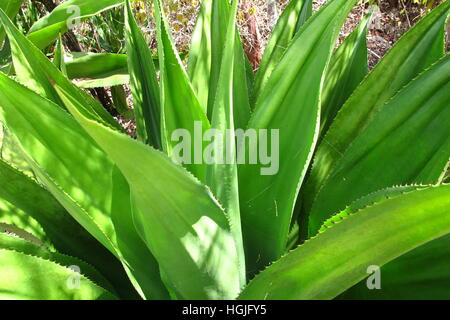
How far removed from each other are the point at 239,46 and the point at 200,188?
17.0 inches

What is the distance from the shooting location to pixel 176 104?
2.47 feet

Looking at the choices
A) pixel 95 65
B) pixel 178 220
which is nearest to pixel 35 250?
pixel 178 220

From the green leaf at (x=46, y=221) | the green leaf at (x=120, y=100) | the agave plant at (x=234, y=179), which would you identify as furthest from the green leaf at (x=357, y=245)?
the green leaf at (x=120, y=100)

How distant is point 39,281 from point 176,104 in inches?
12.1

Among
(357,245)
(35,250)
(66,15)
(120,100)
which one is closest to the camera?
(357,245)

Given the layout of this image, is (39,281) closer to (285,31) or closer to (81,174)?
(81,174)

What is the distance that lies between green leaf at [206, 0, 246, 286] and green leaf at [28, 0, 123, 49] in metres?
1.00

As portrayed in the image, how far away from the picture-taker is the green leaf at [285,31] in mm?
1026

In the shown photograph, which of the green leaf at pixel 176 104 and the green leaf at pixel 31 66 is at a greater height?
the green leaf at pixel 31 66

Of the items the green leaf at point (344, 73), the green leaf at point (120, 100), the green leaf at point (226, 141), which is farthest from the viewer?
the green leaf at point (120, 100)

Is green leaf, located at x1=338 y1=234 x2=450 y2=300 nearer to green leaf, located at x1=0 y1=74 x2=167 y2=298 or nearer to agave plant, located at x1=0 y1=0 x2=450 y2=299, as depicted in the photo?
agave plant, located at x1=0 y1=0 x2=450 y2=299

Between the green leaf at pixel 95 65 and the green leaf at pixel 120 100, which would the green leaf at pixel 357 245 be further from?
the green leaf at pixel 120 100

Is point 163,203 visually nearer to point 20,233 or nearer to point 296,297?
point 296,297

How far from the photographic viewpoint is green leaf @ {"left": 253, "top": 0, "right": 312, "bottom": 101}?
103 centimetres
